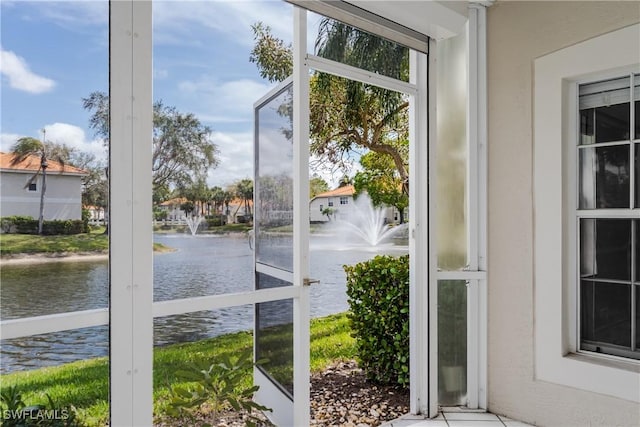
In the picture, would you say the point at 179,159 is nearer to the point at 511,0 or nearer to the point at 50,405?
the point at 50,405

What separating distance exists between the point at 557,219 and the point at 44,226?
98.1 inches

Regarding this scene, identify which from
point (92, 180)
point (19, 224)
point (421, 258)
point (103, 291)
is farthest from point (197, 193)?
point (421, 258)

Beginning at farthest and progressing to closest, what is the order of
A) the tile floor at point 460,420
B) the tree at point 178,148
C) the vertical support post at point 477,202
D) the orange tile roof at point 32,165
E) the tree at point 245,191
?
the vertical support post at point 477,202 → the tile floor at point 460,420 → the tree at point 245,191 → the tree at point 178,148 → the orange tile roof at point 32,165

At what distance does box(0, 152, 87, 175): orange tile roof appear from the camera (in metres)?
1.46

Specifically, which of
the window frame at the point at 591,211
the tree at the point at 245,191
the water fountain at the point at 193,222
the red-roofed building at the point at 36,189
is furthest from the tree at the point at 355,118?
the red-roofed building at the point at 36,189

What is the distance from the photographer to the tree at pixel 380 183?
3559mm

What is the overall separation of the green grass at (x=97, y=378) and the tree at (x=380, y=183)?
1827 millimetres

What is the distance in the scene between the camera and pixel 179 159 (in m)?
1.82

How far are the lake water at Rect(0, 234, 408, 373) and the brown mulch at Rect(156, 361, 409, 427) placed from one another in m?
1.16

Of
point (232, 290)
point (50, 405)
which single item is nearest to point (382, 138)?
point (232, 290)

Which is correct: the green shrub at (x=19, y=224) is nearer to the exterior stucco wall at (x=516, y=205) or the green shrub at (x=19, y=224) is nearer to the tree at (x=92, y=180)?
the tree at (x=92, y=180)

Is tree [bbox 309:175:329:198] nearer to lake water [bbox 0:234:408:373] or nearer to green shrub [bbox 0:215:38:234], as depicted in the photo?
lake water [bbox 0:234:408:373]

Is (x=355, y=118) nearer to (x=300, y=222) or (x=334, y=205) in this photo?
(x=334, y=205)

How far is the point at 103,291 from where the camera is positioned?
163cm
